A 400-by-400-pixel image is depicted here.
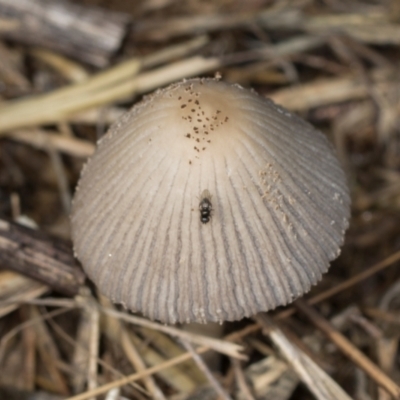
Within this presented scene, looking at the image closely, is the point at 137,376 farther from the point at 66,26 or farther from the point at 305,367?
the point at 66,26

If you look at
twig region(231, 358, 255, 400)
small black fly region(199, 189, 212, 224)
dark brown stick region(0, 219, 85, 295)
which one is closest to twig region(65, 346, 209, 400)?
twig region(231, 358, 255, 400)

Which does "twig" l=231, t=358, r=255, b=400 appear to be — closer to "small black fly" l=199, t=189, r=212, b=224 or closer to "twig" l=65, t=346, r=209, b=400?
"twig" l=65, t=346, r=209, b=400

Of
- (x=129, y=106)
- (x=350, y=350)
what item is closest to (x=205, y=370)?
(x=350, y=350)

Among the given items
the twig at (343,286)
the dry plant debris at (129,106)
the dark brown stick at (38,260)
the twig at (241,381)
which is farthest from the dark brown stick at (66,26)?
the twig at (241,381)

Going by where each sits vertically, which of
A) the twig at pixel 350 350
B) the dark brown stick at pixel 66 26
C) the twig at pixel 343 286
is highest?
the dark brown stick at pixel 66 26

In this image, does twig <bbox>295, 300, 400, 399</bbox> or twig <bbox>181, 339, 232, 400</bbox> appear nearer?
twig <bbox>181, 339, 232, 400</bbox>

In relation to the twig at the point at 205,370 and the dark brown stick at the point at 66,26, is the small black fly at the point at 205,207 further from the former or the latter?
the dark brown stick at the point at 66,26

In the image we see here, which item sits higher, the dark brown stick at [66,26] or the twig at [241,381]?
the dark brown stick at [66,26]
